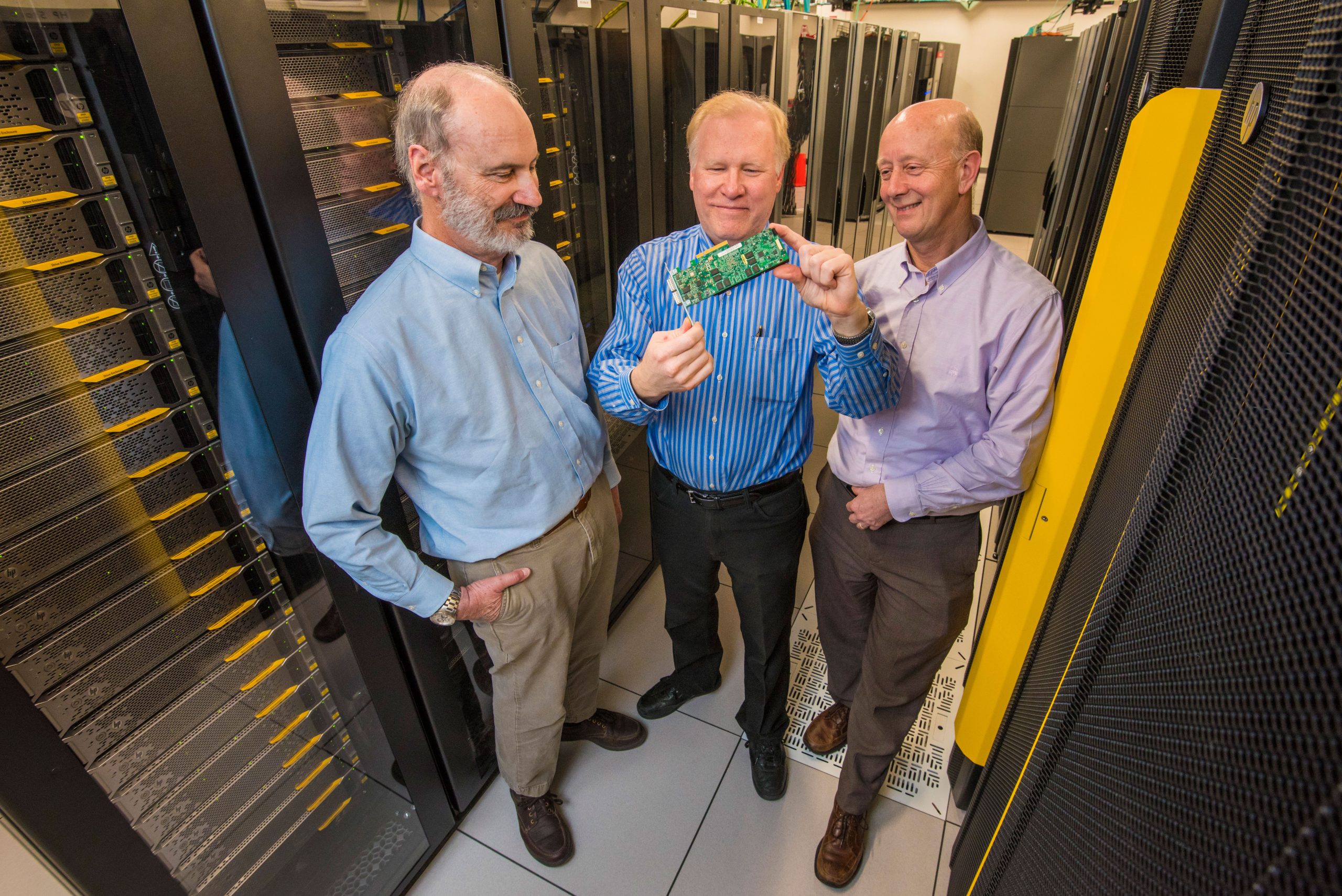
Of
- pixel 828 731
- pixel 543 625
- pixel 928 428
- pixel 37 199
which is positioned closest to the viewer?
pixel 37 199

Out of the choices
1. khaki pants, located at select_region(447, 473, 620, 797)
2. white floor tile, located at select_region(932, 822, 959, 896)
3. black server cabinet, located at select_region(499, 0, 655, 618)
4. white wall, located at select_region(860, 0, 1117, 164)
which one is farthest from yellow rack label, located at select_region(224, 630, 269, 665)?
white wall, located at select_region(860, 0, 1117, 164)

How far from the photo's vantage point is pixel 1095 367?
53.8 inches

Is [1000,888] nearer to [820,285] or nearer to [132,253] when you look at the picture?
[820,285]

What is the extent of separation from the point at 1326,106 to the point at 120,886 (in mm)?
1898

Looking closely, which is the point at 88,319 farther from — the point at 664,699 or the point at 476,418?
the point at 664,699

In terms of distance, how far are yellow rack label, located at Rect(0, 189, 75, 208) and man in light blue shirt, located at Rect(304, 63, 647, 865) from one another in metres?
0.43

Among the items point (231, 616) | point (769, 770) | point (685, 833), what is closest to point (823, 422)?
point (769, 770)

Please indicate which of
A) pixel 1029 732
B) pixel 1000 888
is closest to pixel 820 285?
pixel 1029 732

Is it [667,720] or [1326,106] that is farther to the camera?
[667,720]

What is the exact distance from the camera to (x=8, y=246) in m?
0.92

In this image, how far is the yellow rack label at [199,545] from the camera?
1.21 meters

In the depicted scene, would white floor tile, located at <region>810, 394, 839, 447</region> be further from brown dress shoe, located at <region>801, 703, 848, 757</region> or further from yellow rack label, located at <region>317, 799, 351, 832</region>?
yellow rack label, located at <region>317, 799, 351, 832</region>

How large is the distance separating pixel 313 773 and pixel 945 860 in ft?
5.90

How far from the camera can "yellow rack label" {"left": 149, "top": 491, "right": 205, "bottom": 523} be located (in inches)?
45.7
